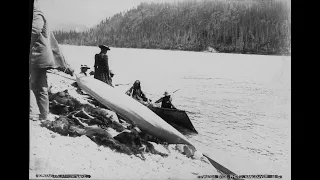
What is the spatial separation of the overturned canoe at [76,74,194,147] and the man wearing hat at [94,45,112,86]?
0.14 feet

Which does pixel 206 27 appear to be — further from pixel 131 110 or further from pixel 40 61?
pixel 40 61

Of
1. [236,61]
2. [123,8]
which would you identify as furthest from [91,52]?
[236,61]

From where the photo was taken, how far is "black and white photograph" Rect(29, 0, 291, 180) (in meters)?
3.87

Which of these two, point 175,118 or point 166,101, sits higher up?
point 166,101

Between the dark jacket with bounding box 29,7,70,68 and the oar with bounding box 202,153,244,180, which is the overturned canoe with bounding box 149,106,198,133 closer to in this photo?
the oar with bounding box 202,153,244,180

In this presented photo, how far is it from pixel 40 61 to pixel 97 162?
1.02m

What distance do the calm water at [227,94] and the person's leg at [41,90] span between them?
298 mm

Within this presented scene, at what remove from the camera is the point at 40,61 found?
12.9 feet

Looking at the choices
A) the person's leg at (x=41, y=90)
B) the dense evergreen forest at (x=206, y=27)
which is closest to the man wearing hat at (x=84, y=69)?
the dense evergreen forest at (x=206, y=27)

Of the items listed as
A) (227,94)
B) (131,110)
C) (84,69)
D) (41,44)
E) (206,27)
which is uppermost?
(206,27)

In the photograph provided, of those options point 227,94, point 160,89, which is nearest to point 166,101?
point 160,89

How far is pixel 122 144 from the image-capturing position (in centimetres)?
387

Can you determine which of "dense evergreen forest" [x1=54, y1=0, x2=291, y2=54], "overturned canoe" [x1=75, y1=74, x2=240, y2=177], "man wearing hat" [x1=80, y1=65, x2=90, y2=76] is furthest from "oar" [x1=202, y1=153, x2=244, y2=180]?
"man wearing hat" [x1=80, y1=65, x2=90, y2=76]

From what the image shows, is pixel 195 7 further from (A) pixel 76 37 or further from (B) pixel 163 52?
(A) pixel 76 37
